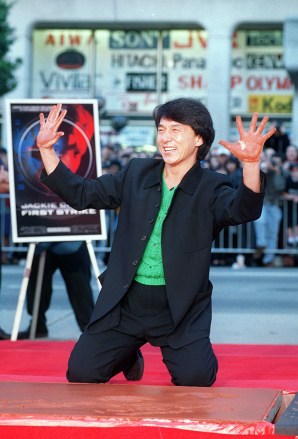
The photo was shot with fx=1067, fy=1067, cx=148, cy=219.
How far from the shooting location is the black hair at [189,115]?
5301mm

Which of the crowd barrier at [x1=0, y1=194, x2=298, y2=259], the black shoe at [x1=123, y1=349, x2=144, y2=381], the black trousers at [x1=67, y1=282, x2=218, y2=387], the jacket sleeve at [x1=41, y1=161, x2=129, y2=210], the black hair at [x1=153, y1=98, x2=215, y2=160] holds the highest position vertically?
the black hair at [x1=153, y1=98, x2=215, y2=160]

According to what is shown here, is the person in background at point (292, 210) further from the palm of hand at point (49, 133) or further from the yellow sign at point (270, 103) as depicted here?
the yellow sign at point (270, 103)

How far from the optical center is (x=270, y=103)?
30.1 m

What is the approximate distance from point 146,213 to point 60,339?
345 centimetres

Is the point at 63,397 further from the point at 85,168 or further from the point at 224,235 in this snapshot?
the point at 224,235

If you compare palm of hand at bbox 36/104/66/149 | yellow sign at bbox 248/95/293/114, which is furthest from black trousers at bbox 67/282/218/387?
yellow sign at bbox 248/95/293/114

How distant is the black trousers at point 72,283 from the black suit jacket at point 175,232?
3.17 m

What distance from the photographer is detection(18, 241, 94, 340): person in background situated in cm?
858

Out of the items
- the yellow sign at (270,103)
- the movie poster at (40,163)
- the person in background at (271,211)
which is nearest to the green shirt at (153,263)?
the movie poster at (40,163)

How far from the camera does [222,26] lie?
2936cm

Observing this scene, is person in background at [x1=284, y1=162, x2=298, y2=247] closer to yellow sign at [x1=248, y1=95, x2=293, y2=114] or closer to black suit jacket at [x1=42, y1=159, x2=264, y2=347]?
black suit jacket at [x1=42, y1=159, x2=264, y2=347]

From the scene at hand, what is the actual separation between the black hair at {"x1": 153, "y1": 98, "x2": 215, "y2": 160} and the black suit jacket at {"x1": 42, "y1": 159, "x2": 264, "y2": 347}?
7.8 inches

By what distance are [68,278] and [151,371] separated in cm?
235

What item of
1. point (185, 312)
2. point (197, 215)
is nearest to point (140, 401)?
point (185, 312)
